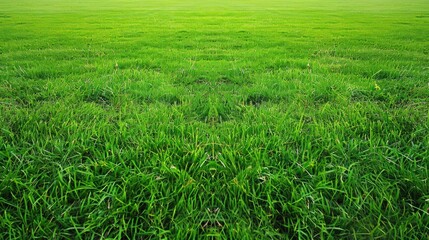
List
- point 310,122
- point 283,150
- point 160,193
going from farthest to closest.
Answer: point 310,122
point 283,150
point 160,193

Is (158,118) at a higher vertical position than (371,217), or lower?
higher

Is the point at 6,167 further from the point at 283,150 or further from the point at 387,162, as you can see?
the point at 387,162

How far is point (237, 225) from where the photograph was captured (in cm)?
147

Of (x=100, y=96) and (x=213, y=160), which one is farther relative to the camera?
(x=100, y=96)

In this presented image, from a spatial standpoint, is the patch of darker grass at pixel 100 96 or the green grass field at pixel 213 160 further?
the patch of darker grass at pixel 100 96

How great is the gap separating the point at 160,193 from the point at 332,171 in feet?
3.82

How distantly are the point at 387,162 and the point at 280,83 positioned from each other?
2153 millimetres

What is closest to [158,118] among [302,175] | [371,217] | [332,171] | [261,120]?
[261,120]

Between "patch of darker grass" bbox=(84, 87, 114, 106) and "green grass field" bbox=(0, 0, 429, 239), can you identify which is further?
"patch of darker grass" bbox=(84, 87, 114, 106)

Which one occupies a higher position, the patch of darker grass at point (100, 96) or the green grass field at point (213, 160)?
the patch of darker grass at point (100, 96)

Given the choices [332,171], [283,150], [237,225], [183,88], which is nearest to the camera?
[237,225]

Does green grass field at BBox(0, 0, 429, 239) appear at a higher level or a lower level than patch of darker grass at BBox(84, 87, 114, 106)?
lower

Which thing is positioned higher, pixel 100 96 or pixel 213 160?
pixel 100 96

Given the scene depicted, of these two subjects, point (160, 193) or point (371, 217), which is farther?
point (160, 193)
